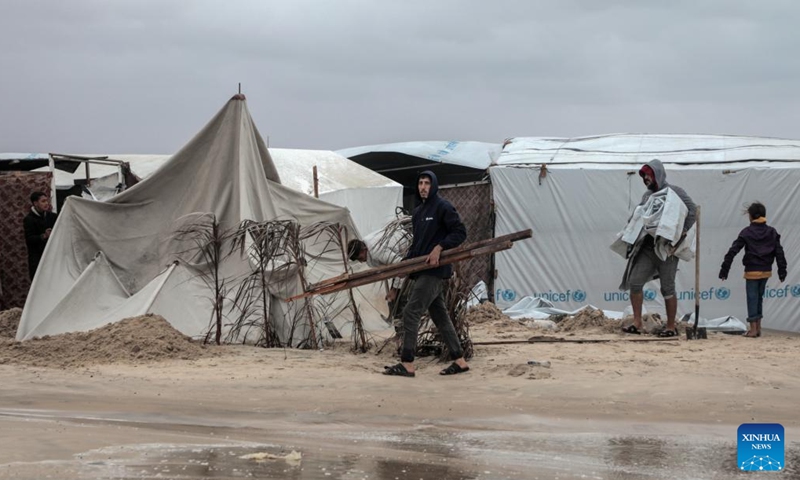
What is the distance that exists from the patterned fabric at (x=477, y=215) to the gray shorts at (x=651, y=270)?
3912 millimetres

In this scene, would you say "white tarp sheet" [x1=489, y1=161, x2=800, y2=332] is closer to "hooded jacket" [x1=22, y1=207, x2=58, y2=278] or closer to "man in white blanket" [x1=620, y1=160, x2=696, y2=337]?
"man in white blanket" [x1=620, y1=160, x2=696, y2=337]

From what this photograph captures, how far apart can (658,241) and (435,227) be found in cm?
348

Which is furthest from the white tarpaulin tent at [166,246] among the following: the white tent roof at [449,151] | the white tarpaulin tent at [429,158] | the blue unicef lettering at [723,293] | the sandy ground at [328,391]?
the white tarpaulin tent at [429,158]

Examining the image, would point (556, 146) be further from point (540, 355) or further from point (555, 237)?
point (540, 355)

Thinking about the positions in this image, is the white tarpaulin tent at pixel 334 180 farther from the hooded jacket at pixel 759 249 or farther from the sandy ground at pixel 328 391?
the sandy ground at pixel 328 391

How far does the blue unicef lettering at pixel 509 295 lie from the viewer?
47.4ft

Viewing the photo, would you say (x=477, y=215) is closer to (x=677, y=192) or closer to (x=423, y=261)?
(x=677, y=192)

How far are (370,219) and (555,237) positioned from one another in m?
3.39

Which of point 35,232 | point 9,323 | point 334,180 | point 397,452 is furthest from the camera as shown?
point 334,180

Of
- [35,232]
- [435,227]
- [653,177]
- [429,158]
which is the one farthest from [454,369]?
[429,158]

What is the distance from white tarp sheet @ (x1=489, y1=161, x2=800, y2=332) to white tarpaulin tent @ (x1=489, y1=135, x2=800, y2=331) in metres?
0.01

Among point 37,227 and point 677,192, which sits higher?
point 677,192

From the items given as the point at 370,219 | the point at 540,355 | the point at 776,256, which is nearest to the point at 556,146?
the point at 370,219

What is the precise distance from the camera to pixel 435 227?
7.98 metres
